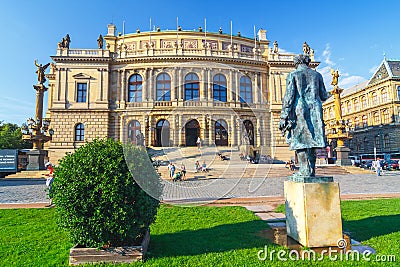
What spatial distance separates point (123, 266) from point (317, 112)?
503 centimetres

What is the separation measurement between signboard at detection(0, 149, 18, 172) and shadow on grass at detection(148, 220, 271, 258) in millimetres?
29400

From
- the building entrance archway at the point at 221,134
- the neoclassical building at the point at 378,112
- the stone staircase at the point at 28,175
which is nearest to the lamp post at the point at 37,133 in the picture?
the stone staircase at the point at 28,175

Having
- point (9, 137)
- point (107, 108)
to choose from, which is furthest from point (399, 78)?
point (9, 137)

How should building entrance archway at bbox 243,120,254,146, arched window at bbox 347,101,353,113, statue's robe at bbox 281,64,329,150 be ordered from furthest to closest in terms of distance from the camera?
arched window at bbox 347,101,353,113, building entrance archway at bbox 243,120,254,146, statue's robe at bbox 281,64,329,150

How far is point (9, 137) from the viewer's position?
52.5 m

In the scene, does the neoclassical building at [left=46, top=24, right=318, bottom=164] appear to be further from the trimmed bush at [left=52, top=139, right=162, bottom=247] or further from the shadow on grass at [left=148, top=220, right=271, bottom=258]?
the trimmed bush at [left=52, top=139, right=162, bottom=247]

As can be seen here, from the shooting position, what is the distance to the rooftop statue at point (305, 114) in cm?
562

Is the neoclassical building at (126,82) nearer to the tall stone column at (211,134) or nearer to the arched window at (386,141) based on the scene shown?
the tall stone column at (211,134)

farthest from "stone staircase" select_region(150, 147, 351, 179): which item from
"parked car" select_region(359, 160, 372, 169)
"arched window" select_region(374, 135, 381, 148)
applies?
"arched window" select_region(374, 135, 381, 148)

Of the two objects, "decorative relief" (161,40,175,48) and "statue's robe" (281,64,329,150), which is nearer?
"statue's robe" (281,64,329,150)

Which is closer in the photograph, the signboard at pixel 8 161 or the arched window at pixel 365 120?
the signboard at pixel 8 161

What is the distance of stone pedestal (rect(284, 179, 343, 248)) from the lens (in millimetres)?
5176

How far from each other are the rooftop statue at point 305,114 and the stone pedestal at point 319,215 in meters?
0.48

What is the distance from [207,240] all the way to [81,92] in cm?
3960
